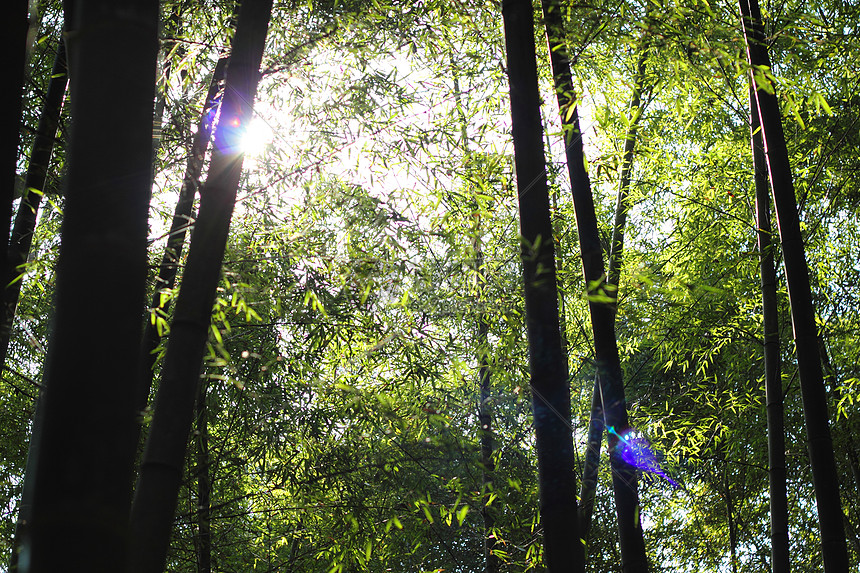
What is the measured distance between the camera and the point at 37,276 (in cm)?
335

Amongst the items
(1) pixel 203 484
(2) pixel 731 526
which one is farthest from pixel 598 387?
(2) pixel 731 526

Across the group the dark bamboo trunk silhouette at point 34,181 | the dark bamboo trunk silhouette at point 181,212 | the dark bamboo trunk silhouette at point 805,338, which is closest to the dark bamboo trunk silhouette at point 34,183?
the dark bamboo trunk silhouette at point 34,181

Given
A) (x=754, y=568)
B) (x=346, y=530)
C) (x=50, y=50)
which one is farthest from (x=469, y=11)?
(x=754, y=568)

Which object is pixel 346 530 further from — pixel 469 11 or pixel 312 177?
pixel 469 11

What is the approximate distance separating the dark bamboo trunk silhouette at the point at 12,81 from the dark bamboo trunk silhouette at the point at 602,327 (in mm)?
1554

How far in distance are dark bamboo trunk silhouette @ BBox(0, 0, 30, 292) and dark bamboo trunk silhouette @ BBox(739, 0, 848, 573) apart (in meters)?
2.28

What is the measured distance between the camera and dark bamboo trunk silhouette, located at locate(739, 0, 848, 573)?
2.71 meters

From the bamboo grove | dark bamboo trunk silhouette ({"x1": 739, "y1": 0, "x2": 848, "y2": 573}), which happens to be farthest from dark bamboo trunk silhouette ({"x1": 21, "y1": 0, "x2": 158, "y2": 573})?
dark bamboo trunk silhouette ({"x1": 739, "y1": 0, "x2": 848, "y2": 573})

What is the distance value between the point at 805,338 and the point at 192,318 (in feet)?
7.74

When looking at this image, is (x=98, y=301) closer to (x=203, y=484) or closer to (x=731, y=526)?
(x=203, y=484)

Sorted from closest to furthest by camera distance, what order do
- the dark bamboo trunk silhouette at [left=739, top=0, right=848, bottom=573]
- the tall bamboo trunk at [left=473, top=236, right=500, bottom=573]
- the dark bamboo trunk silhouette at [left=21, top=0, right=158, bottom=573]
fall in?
1. the dark bamboo trunk silhouette at [left=21, top=0, right=158, bottom=573]
2. the dark bamboo trunk silhouette at [left=739, top=0, right=848, bottom=573]
3. the tall bamboo trunk at [left=473, top=236, right=500, bottom=573]

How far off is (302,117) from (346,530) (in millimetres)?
2231

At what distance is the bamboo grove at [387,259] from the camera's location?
49.4 inches

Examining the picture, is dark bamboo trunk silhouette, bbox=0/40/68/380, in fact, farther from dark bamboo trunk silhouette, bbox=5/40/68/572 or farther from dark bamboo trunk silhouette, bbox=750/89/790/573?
dark bamboo trunk silhouette, bbox=750/89/790/573
